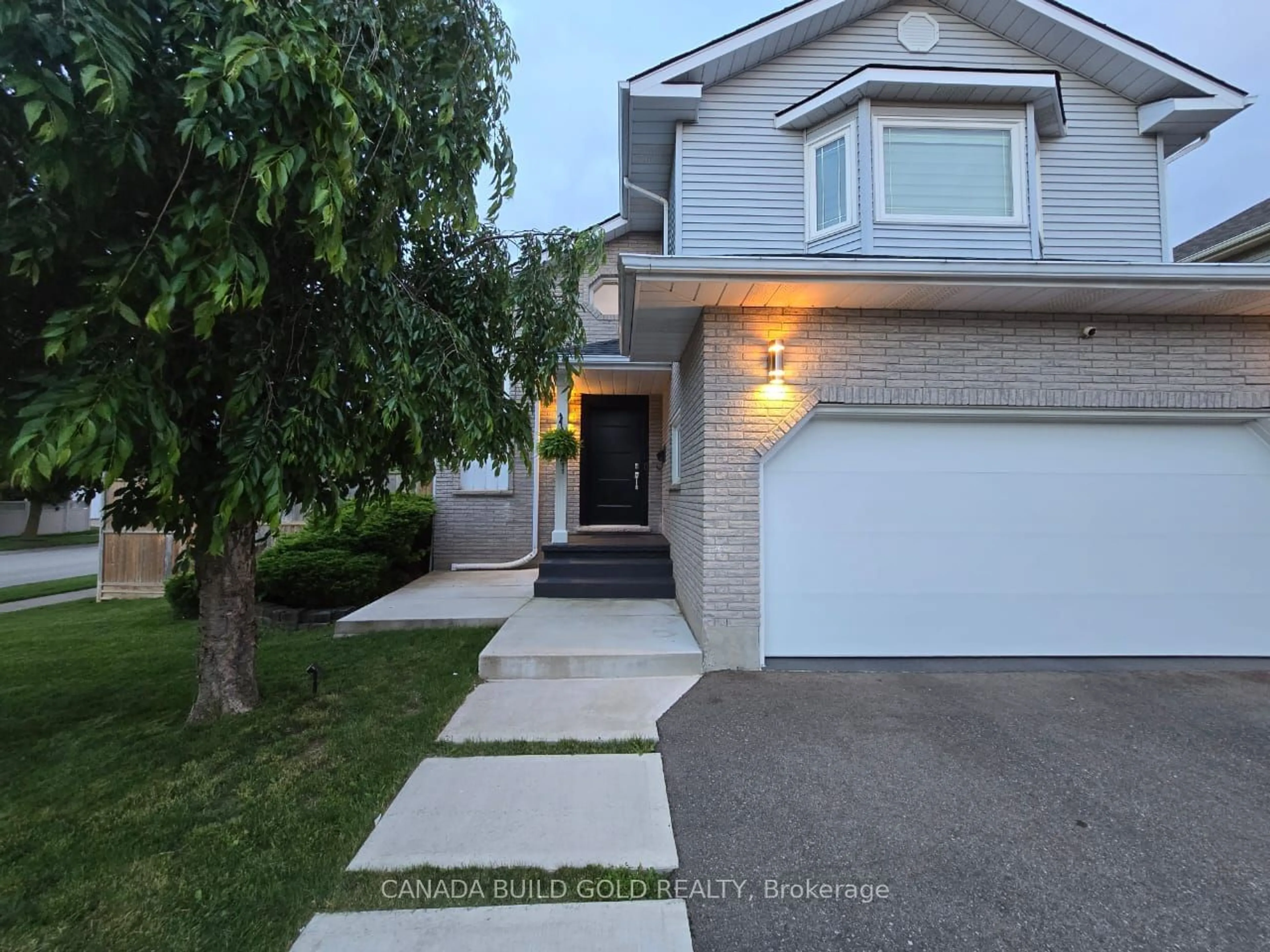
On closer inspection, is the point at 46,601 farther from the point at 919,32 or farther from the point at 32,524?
the point at 32,524

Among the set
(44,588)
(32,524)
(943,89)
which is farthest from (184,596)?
(32,524)

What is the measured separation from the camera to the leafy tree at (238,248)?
1880mm

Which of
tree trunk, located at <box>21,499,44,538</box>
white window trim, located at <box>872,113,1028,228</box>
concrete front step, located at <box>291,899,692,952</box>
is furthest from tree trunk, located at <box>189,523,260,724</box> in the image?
tree trunk, located at <box>21,499,44,538</box>

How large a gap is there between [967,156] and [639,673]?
6.00 meters

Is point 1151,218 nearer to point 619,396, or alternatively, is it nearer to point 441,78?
point 619,396

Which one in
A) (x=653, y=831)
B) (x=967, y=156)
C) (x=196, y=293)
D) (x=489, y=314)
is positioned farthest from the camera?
(x=967, y=156)

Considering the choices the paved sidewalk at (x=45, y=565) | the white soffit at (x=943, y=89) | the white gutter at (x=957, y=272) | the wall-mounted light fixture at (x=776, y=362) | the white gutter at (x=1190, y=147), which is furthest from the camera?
the paved sidewalk at (x=45, y=565)

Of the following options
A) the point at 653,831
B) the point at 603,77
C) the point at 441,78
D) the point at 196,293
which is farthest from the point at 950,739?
the point at 603,77

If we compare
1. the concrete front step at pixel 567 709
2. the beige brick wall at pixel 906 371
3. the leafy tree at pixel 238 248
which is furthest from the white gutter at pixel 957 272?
the concrete front step at pixel 567 709

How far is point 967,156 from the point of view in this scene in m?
5.68

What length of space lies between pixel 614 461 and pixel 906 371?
17.2ft

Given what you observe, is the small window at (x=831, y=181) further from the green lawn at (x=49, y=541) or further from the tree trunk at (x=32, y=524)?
the tree trunk at (x=32, y=524)

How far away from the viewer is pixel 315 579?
6.59 m

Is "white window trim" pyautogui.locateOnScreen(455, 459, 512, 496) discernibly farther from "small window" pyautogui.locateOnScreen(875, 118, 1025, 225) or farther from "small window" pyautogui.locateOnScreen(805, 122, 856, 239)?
"small window" pyautogui.locateOnScreen(875, 118, 1025, 225)
